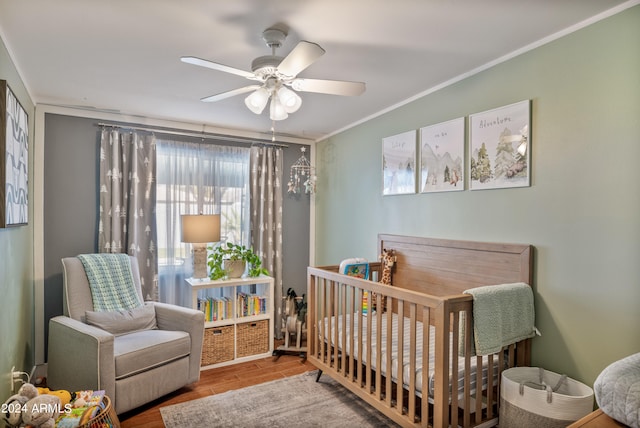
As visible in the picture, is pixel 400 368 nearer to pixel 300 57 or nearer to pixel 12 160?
pixel 300 57

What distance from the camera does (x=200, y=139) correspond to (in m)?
3.89

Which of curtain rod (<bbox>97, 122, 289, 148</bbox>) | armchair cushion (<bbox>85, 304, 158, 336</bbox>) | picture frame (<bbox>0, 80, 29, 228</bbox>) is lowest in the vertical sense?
armchair cushion (<bbox>85, 304, 158, 336</bbox>)

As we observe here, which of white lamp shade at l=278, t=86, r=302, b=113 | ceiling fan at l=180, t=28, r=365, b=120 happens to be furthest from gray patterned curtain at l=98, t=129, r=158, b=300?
white lamp shade at l=278, t=86, r=302, b=113

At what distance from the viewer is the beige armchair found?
2.30 metres

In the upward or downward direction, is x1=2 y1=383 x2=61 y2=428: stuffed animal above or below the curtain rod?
below

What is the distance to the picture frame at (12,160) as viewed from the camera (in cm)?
179

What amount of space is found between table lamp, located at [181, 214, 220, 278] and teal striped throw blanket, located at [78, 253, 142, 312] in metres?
0.56

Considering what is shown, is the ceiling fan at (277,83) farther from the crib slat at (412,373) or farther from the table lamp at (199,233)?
the table lamp at (199,233)

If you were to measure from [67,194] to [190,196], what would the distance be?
1049 mm

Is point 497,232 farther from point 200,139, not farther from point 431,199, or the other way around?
point 200,139

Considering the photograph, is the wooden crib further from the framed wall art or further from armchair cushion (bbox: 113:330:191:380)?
armchair cushion (bbox: 113:330:191:380)

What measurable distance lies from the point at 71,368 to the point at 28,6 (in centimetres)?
214

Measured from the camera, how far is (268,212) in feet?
13.5

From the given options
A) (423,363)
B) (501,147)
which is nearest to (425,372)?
(423,363)
